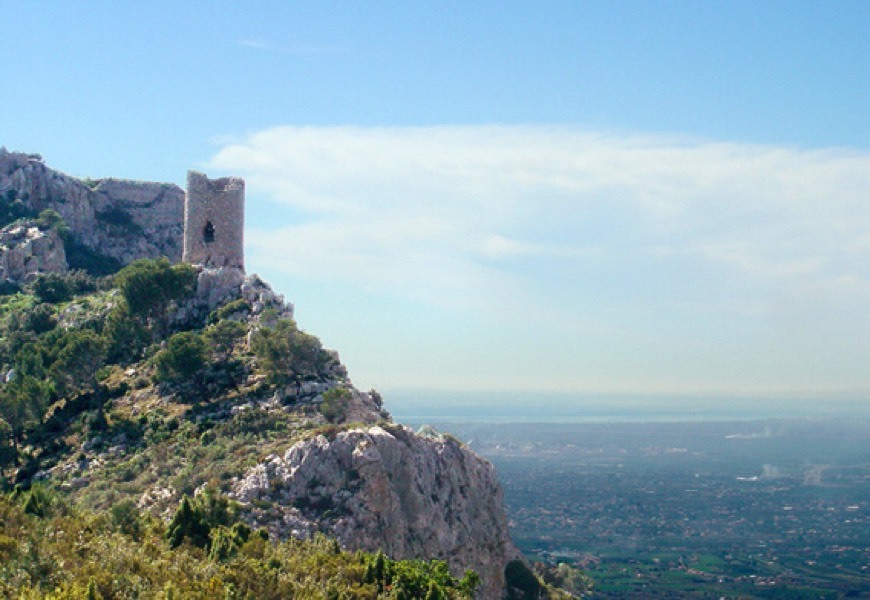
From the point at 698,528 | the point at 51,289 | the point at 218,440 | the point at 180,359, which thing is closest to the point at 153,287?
the point at 180,359

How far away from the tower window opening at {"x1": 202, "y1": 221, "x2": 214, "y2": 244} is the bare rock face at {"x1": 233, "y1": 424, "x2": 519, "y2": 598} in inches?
1039

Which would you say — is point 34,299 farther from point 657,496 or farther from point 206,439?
point 657,496

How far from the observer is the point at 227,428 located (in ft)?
133

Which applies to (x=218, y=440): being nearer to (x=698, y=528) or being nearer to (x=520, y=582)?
(x=520, y=582)

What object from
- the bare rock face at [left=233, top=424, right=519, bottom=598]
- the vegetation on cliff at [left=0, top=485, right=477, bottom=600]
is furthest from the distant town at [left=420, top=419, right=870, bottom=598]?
the vegetation on cliff at [left=0, top=485, right=477, bottom=600]

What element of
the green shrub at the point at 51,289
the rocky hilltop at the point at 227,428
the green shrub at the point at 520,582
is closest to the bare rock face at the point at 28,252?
the green shrub at the point at 51,289

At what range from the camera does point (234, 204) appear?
→ 5909 cm

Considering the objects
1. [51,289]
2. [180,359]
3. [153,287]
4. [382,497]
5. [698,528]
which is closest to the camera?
[382,497]

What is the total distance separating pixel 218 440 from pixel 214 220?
933 inches

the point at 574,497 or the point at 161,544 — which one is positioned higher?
the point at 161,544

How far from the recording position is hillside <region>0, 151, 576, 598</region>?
107ft

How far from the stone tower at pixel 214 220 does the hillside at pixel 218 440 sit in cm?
161

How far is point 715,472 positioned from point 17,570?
633ft

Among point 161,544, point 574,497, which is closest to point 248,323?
point 161,544
